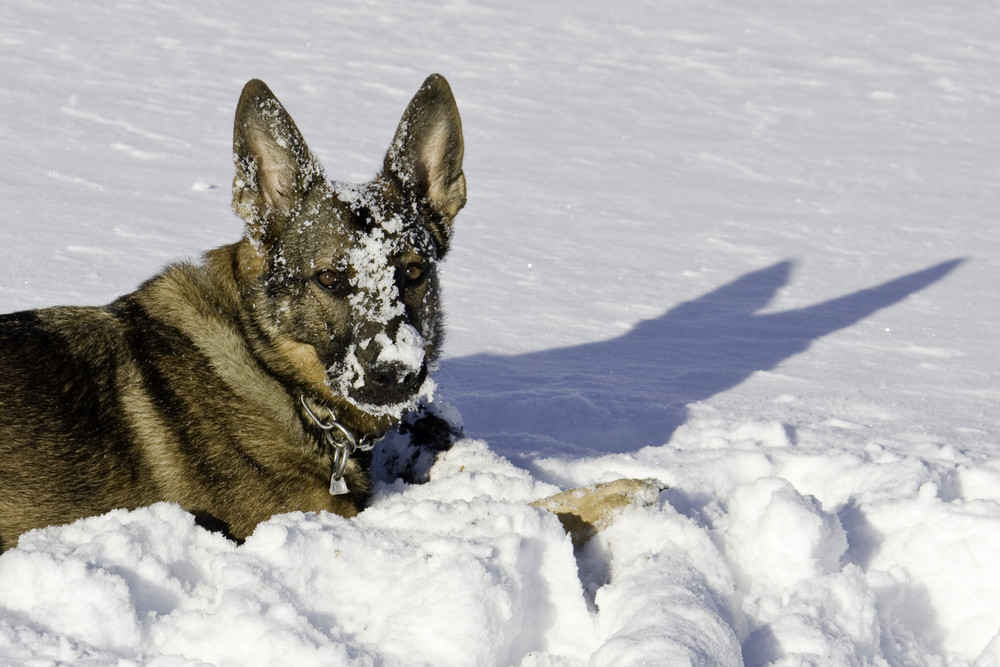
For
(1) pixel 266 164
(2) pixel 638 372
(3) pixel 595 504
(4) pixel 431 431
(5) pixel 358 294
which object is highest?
(1) pixel 266 164

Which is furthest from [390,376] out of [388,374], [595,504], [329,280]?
[595,504]

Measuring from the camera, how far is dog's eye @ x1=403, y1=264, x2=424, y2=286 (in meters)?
3.66

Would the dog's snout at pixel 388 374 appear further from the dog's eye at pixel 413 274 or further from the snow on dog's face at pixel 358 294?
the dog's eye at pixel 413 274

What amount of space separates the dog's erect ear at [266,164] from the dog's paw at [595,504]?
1478 millimetres

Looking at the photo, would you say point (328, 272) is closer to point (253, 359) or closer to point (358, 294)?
point (358, 294)

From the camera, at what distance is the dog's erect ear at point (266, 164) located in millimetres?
3531

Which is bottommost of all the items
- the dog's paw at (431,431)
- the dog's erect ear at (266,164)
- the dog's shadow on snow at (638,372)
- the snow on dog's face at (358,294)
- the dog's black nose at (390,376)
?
the dog's shadow on snow at (638,372)

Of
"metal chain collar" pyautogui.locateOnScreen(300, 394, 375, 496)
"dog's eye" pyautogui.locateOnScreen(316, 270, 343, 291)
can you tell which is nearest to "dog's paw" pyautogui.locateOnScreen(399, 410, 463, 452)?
"metal chain collar" pyautogui.locateOnScreen(300, 394, 375, 496)

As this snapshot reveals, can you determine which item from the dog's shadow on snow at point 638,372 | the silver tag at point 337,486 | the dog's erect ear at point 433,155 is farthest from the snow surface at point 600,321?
the dog's erect ear at point 433,155

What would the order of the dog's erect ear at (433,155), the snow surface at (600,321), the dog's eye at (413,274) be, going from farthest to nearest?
the dog's erect ear at (433,155), the dog's eye at (413,274), the snow surface at (600,321)

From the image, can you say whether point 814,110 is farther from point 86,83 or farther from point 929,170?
point 86,83

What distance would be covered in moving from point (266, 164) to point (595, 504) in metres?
1.74

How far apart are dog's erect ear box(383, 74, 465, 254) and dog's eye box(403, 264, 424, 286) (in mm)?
311

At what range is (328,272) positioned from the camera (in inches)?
140
